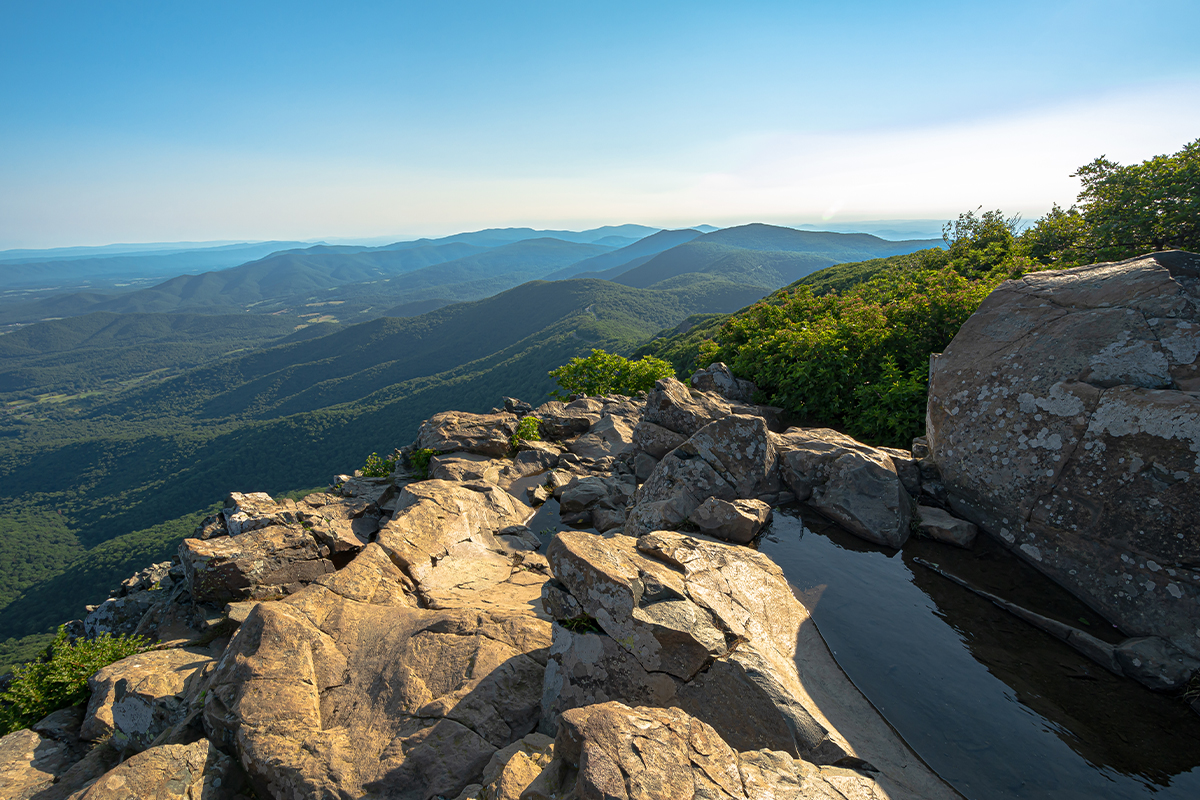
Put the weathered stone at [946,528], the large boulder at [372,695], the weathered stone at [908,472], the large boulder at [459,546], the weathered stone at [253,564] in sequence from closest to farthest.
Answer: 1. the large boulder at [372,695]
2. the weathered stone at [946,528]
3. the weathered stone at [253,564]
4. the large boulder at [459,546]
5. the weathered stone at [908,472]

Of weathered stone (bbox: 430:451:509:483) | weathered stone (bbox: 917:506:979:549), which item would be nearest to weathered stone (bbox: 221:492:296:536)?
weathered stone (bbox: 430:451:509:483)

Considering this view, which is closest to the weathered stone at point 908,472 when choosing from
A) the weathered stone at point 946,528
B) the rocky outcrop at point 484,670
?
the weathered stone at point 946,528

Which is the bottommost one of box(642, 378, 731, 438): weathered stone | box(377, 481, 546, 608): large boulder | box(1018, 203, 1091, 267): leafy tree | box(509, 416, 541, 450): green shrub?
A: box(377, 481, 546, 608): large boulder

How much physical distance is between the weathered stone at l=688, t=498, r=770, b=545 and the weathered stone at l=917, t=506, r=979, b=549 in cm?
330

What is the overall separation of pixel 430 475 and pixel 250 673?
9.78 meters

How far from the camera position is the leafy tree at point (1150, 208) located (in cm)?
1498

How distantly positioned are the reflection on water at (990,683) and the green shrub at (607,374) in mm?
17972

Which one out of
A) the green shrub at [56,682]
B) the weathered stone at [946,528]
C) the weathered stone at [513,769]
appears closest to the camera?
the weathered stone at [513,769]

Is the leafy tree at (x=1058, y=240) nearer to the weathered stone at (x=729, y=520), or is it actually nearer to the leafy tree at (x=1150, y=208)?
the leafy tree at (x=1150, y=208)

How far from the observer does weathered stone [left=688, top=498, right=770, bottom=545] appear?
10742 mm

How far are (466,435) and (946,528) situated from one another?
47.5 feet

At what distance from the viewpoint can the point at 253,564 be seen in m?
10.7

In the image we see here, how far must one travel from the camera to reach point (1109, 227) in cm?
1597

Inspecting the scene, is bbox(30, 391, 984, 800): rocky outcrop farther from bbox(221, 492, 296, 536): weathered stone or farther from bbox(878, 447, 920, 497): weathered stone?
bbox(878, 447, 920, 497): weathered stone
